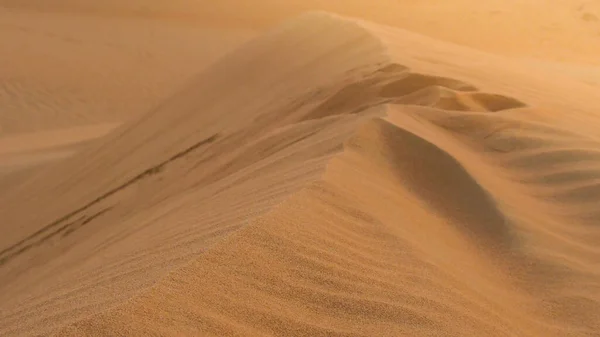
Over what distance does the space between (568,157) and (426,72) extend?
4.19 ft

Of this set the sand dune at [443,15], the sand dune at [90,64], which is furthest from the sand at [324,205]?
the sand dune at [443,15]

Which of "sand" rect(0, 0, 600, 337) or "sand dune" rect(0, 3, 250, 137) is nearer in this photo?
"sand" rect(0, 0, 600, 337)

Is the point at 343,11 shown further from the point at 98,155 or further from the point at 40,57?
the point at 98,155

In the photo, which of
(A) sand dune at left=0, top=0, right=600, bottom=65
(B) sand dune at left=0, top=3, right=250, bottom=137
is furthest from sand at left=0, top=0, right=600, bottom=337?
(A) sand dune at left=0, top=0, right=600, bottom=65

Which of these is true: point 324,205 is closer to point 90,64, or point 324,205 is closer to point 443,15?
point 90,64

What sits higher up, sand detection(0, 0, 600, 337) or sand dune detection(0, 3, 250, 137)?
sand dune detection(0, 3, 250, 137)

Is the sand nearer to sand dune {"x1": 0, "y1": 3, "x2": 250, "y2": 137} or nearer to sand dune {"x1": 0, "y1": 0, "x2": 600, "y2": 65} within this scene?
sand dune {"x1": 0, "y1": 3, "x2": 250, "y2": 137}

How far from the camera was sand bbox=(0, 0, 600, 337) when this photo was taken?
1564 millimetres

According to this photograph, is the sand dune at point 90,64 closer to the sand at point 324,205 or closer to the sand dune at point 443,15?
the sand dune at point 443,15

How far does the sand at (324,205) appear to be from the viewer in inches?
61.6

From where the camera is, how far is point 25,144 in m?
7.21

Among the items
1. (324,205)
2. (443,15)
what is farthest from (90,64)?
(324,205)

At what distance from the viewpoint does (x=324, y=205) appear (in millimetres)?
1997

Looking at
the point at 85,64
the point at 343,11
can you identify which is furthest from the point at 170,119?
the point at 343,11
